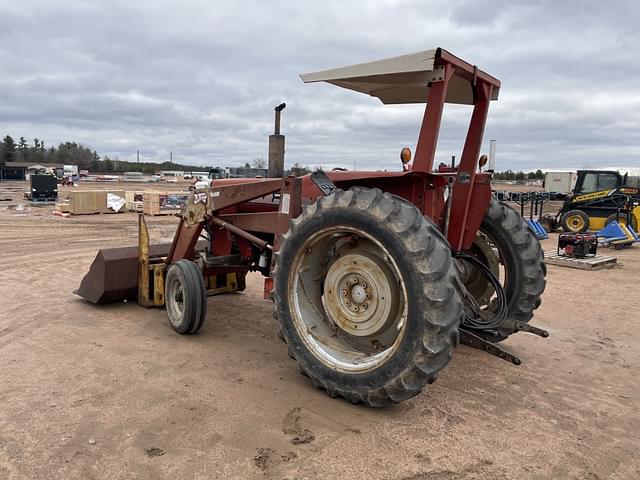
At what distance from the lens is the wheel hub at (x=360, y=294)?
364cm

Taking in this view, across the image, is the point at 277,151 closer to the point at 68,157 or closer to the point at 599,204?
the point at 599,204

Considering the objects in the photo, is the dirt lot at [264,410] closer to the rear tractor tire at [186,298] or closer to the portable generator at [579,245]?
the rear tractor tire at [186,298]

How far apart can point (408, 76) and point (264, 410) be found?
2.70 metres

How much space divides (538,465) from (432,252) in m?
1.38

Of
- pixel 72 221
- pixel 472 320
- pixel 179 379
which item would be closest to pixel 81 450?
pixel 179 379

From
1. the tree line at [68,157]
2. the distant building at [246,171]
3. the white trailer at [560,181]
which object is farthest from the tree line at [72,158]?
the distant building at [246,171]

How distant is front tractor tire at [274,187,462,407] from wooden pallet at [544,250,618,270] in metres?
8.25

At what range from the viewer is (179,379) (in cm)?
412

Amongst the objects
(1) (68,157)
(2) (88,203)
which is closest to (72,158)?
(1) (68,157)

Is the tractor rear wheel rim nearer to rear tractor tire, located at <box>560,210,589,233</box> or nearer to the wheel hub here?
the wheel hub

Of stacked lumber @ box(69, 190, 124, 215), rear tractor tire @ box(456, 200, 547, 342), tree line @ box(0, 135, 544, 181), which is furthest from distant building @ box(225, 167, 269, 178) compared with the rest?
tree line @ box(0, 135, 544, 181)

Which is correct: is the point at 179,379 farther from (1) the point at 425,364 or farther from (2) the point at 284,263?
(1) the point at 425,364

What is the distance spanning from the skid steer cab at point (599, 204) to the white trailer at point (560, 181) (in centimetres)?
1992

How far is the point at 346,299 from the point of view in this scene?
3.87m
